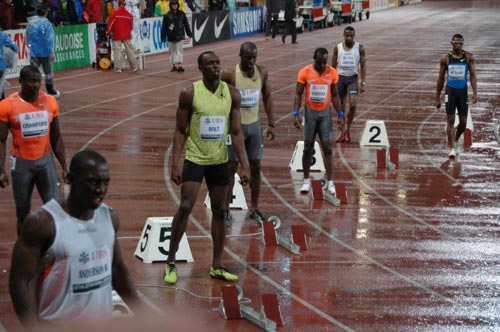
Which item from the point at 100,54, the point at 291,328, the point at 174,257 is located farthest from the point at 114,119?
the point at 291,328

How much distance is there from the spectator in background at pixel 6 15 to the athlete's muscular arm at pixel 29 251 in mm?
23526

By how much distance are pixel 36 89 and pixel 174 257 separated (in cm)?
214

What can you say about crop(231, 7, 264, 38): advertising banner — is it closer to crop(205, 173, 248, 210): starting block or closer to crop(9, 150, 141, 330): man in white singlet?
crop(205, 173, 248, 210): starting block

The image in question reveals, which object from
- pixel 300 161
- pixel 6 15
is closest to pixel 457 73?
pixel 300 161

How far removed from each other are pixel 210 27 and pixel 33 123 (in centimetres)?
3390

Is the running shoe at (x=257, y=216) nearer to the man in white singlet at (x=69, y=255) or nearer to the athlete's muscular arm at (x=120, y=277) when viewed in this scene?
the athlete's muscular arm at (x=120, y=277)

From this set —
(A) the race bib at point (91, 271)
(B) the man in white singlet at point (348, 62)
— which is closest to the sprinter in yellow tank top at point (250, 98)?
(B) the man in white singlet at point (348, 62)

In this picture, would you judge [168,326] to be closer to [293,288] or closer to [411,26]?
[293,288]

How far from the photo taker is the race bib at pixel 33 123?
32.0 ft

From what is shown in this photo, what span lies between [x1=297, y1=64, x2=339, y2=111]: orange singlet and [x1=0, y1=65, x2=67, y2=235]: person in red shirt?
214 inches

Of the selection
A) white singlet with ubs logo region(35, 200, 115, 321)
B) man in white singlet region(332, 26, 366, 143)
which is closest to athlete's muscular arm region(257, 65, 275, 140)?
man in white singlet region(332, 26, 366, 143)

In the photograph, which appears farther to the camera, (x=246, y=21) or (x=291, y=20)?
(x=246, y=21)

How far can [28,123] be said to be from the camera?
9766 millimetres

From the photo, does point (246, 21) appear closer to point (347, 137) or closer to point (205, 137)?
point (347, 137)
